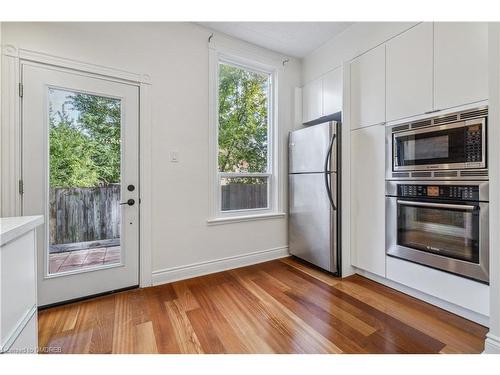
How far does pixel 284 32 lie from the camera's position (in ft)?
8.46

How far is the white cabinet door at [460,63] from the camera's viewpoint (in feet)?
5.17

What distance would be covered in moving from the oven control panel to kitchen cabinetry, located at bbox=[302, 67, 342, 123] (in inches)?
41.8

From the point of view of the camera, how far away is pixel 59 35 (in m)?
1.90

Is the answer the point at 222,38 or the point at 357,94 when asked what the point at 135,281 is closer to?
the point at 222,38

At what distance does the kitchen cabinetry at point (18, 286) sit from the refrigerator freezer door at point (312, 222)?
2280mm

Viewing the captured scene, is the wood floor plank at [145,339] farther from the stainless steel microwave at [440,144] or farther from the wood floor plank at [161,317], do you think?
the stainless steel microwave at [440,144]

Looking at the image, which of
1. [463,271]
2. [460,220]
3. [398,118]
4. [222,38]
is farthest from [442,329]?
[222,38]

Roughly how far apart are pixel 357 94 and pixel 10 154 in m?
3.02

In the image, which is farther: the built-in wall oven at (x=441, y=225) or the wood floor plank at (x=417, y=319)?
the built-in wall oven at (x=441, y=225)

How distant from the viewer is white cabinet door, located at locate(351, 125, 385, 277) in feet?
7.32

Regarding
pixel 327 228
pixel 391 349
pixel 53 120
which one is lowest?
pixel 391 349

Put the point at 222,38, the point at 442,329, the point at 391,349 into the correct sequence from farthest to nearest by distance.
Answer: the point at 222,38
the point at 442,329
the point at 391,349

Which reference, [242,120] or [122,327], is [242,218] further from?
[122,327]

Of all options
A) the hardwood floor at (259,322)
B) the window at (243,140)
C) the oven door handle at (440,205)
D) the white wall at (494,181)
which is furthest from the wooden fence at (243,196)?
the white wall at (494,181)
